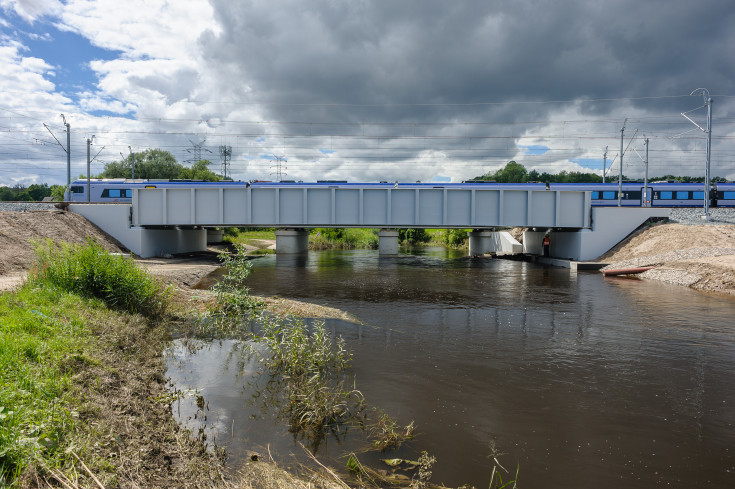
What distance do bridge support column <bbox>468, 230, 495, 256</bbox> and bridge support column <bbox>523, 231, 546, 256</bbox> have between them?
4.16m

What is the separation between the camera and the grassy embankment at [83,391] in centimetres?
407

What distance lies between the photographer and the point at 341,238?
207 feet

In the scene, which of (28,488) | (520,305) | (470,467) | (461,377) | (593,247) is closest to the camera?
(28,488)

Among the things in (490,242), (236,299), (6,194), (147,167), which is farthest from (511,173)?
(6,194)

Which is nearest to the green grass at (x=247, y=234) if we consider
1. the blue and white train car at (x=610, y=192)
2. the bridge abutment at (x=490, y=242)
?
the bridge abutment at (x=490, y=242)

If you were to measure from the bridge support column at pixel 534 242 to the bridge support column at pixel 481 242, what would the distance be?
164 inches

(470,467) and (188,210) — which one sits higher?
(188,210)

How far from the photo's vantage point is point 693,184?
4006 cm

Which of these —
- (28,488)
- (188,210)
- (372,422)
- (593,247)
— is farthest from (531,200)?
(28,488)

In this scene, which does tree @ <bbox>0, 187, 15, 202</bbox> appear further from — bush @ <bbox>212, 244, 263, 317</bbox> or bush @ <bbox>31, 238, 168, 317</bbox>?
bush @ <bbox>212, 244, 263, 317</bbox>

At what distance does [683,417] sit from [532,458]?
9.98 ft

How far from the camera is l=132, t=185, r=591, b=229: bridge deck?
111 feet

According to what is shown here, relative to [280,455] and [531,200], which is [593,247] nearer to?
[531,200]

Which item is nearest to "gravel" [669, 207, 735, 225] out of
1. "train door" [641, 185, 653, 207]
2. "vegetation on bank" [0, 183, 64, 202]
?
"train door" [641, 185, 653, 207]
